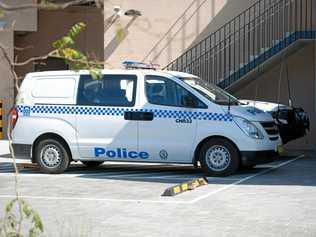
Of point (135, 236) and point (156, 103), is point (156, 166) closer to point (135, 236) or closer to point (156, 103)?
point (156, 103)

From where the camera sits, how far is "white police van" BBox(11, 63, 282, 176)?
1159cm

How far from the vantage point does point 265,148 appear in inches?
459

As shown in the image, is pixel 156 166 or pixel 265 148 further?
pixel 156 166

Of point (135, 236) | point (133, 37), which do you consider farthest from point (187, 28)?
point (135, 236)

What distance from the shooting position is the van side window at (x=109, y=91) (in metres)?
12.0

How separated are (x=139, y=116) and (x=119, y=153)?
77 centimetres

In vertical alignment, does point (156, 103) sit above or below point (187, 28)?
below

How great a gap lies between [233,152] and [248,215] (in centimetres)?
339

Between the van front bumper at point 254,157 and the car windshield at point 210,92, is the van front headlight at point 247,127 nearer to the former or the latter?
the van front bumper at point 254,157

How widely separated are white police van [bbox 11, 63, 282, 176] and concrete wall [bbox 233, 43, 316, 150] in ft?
17.9

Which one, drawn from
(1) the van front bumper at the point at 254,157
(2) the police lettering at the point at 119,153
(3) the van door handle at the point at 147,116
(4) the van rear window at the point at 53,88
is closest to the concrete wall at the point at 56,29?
(4) the van rear window at the point at 53,88

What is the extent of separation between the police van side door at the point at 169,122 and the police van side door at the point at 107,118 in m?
0.25

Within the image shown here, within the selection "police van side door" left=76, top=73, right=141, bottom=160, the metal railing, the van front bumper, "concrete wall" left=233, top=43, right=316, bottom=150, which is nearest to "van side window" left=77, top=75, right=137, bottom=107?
"police van side door" left=76, top=73, right=141, bottom=160

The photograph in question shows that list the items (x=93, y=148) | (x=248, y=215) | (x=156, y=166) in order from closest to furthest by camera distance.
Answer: (x=248, y=215), (x=93, y=148), (x=156, y=166)
